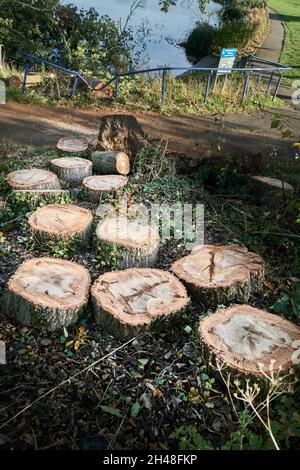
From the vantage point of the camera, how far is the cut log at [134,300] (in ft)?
9.05

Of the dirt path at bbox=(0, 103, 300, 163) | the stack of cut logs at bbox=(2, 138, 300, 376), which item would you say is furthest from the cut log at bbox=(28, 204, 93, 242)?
the dirt path at bbox=(0, 103, 300, 163)

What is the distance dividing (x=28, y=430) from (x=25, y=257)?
1630 millimetres

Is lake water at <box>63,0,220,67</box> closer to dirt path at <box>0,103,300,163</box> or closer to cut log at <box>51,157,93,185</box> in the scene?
dirt path at <box>0,103,300,163</box>

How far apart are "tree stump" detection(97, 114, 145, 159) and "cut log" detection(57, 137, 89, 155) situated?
12.9 inches

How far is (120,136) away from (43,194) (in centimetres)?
145

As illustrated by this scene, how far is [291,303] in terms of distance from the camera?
327 centimetres

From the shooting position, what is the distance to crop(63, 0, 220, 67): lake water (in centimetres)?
1784

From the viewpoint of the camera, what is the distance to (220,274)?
3203mm

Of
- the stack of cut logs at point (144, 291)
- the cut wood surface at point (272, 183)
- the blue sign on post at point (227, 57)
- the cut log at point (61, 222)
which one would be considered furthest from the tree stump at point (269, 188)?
Result: the blue sign on post at point (227, 57)

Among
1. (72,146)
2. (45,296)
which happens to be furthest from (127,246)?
(72,146)

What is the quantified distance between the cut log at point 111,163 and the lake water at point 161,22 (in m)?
11.6

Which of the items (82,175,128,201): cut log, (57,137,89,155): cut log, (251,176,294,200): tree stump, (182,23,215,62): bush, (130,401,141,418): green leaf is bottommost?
(130,401,141,418): green leaf

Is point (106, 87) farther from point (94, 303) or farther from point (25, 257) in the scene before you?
point (94, 303)

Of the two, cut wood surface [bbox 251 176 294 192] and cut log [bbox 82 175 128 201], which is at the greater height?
cut wood surface [bbox 251 176 294 192]
